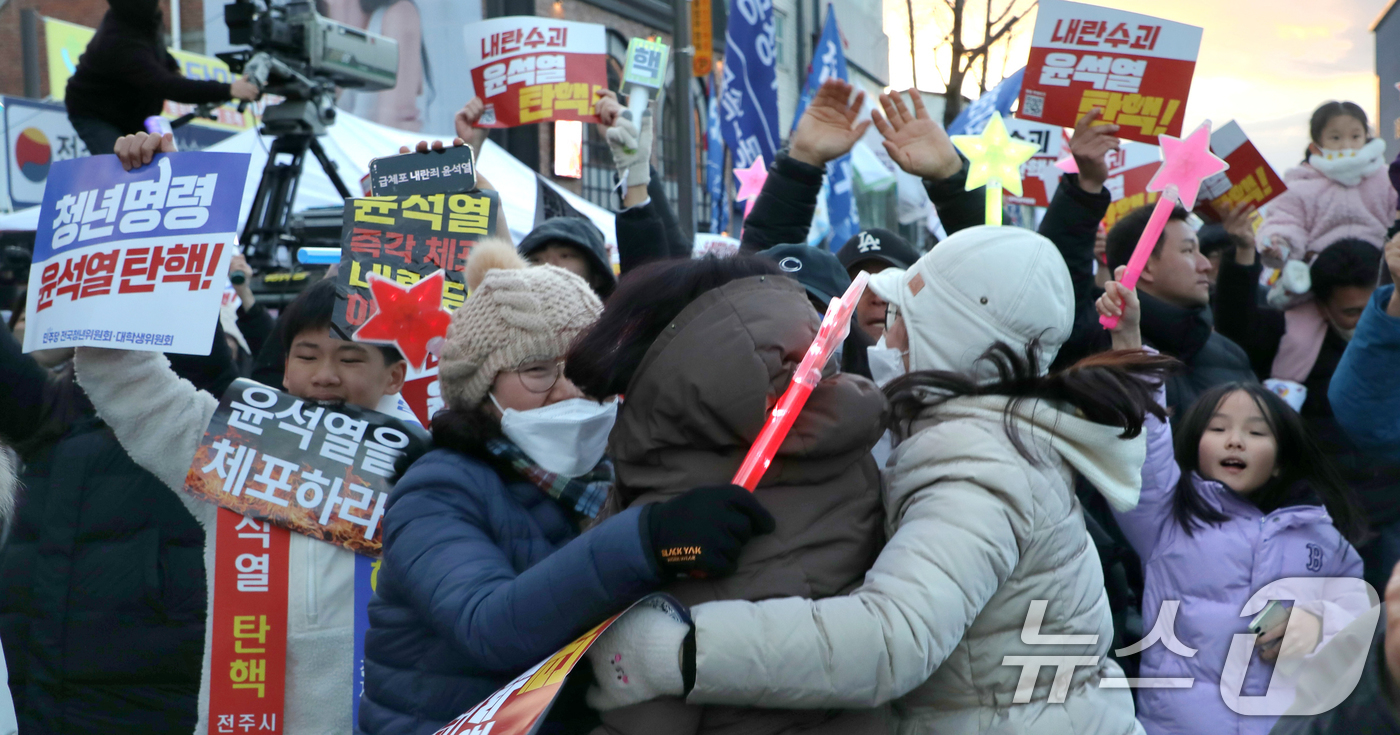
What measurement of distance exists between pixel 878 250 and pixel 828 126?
0.64m


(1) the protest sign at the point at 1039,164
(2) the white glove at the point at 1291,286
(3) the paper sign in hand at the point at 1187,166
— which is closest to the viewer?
(3) the paper sign in hand at the point at 1187,166

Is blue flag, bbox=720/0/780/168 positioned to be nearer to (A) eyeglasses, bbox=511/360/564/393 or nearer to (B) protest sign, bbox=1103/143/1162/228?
(B) protest sign, bbox=1103/143/1162/228

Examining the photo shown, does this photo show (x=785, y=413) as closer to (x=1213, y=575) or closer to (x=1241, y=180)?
(x=1213, y=575)

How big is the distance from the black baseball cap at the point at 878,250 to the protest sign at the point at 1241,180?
1678 mm

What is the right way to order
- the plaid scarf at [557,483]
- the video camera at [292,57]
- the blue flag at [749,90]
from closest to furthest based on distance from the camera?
the plaid scarf at [557,483]
the video camera at [292,57]
the blue flag at [749,90]

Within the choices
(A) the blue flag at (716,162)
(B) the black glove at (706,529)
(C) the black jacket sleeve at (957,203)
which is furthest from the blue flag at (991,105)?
(B) the black glove at (706,529)

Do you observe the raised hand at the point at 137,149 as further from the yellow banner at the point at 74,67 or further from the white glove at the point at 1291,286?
the yellow banner at the point at 74,67

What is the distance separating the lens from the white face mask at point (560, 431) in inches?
71.9

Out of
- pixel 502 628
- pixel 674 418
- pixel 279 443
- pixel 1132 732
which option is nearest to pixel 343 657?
pixel 279 443

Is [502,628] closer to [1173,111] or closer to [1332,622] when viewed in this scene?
[1332,622]

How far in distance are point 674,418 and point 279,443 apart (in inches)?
56.0

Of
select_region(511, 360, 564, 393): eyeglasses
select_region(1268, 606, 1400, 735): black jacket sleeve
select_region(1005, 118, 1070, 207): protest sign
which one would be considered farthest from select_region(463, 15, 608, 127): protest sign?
select_region(1268, 606, 1400, 735): black jacket sleeve

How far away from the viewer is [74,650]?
2756 millimetres

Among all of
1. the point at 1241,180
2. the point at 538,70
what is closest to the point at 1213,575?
the point at 1241,180
